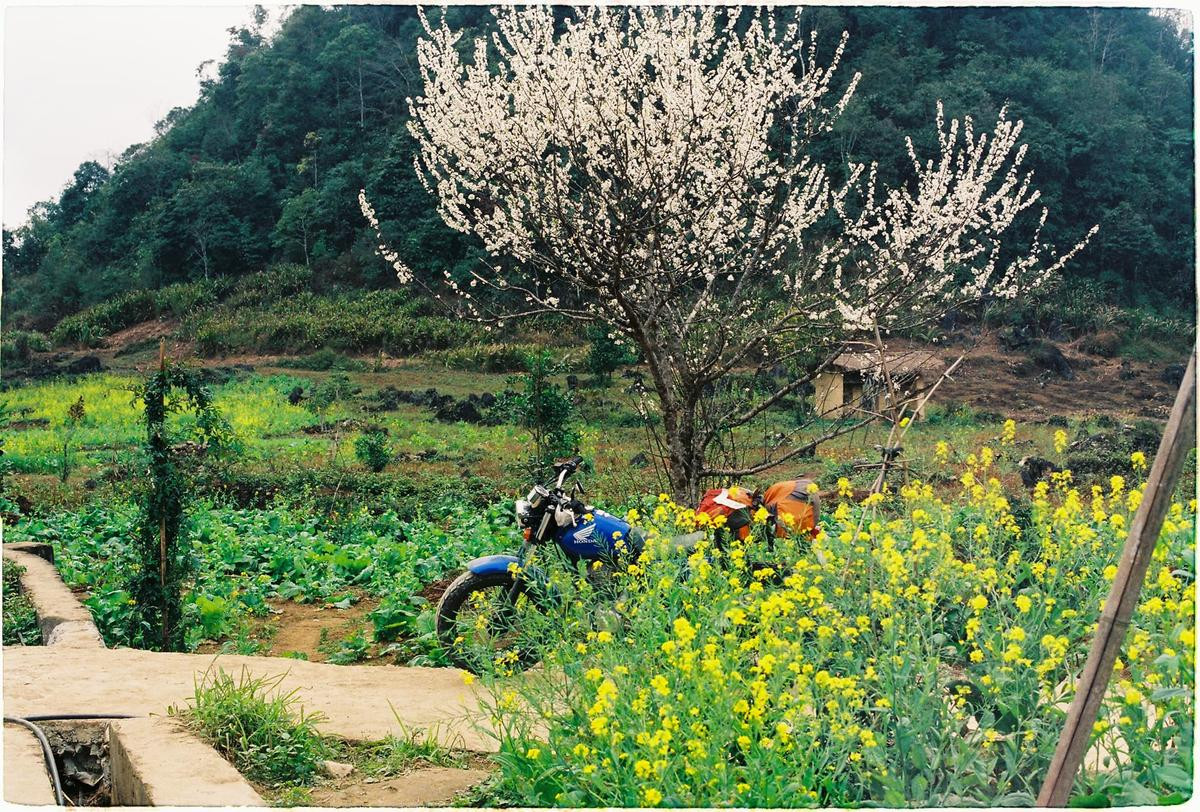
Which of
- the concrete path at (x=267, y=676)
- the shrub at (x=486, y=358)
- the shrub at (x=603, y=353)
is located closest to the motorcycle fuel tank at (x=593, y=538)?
the concrete path at (x=267, y=676)

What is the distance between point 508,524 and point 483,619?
4.07 metres

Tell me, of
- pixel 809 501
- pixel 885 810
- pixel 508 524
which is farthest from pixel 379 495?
pixel 885 810

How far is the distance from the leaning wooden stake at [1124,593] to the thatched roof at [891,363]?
6.62ft

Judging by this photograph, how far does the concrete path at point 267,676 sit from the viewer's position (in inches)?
133

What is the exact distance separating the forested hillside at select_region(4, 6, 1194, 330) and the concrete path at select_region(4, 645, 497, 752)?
14616 mm

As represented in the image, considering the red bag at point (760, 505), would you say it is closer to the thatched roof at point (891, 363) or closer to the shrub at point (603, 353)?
the thatched roof at point (891, 363)

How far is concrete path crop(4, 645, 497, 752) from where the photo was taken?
11.1ft

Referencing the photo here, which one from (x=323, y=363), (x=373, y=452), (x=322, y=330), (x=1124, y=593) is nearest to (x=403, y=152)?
(x=322, y=330)

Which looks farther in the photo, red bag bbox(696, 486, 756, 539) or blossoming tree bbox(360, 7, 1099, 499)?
blossoming tree bbox(360, 7, 1099, 499)

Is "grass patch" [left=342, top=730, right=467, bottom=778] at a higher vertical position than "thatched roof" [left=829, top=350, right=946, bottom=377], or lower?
lower

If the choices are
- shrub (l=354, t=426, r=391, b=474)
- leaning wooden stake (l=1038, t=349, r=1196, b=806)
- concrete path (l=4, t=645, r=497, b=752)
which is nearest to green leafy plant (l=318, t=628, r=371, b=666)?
concrete path (l=4, t=645, r=497, b=752)

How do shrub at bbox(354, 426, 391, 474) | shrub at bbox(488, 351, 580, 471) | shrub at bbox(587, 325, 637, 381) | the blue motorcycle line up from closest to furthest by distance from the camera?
the blue motorcycle
shrub at bbox(488, 351, 580, 471)
shrub at bbox(354, 426, 391, 474)
shrub at bbox(587, 325, 637, 381)

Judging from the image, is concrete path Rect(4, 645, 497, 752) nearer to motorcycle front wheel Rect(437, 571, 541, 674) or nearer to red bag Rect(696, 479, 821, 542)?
motorcycle front wheel Rect(437, 571, 541, 674)

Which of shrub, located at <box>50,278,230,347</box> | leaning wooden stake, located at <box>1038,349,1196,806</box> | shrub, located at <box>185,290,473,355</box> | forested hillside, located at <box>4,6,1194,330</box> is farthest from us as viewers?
forested hillside, located at <box>4,6,1194,330</box>
